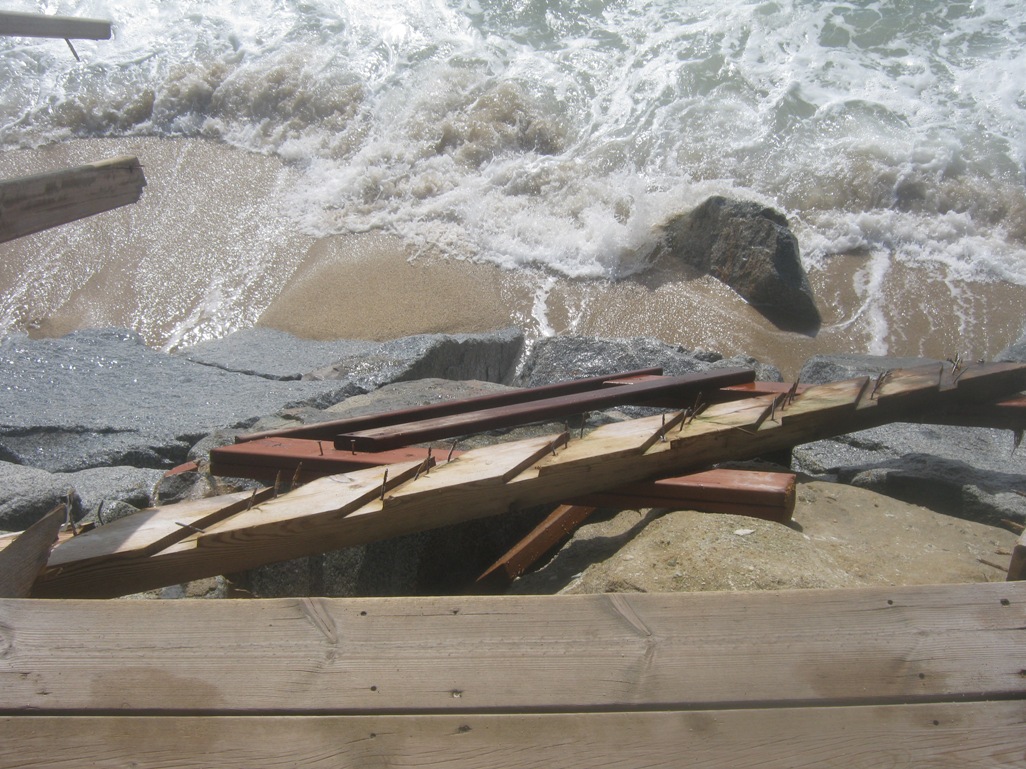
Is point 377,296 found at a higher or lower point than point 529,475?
lower

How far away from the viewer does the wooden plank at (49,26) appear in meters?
3.53

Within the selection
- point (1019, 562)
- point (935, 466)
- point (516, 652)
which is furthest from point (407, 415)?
point (935, 466)

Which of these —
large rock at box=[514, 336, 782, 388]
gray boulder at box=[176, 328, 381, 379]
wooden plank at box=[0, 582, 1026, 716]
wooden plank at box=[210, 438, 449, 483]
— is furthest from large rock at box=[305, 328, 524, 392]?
wooden plank at box=[0, 582, 1026, 716]

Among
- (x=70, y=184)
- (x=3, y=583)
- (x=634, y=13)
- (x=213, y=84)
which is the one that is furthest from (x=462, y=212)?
(x=3, y=583)

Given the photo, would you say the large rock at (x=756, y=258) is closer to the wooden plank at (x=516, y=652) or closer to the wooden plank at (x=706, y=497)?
the wooden plank at (x=706, y=497)

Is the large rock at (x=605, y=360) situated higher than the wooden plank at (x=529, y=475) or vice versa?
the wooden plank at (x=529, y=475)

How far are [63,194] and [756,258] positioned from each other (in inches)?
253

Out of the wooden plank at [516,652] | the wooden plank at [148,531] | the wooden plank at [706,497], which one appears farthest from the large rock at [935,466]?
the wooden plank at [148,531]

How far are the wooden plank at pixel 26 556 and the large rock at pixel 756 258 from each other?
6.86 meters

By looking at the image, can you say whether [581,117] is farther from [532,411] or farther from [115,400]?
[532,411]

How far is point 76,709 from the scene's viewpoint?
1512mm

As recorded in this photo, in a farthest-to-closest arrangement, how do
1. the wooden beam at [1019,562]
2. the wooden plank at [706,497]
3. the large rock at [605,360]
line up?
the large rock at [605,360] < the wooden plank at [706,497] < the wooden beam at [1019,562]

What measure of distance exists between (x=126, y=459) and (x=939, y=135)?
366 inches

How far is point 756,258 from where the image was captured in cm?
816
